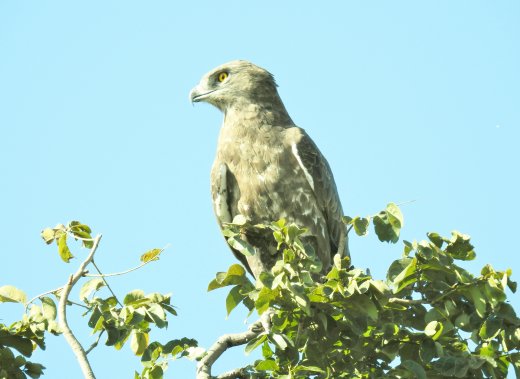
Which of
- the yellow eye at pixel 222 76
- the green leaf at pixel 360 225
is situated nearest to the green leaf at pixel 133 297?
the green leaf at pixel 360 225

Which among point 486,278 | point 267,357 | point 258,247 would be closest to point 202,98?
point 258,247

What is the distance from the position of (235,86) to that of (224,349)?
4494 millimetres

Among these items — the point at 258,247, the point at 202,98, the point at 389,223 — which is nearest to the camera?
the point at 389,223

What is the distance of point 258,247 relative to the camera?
8781 millimetres

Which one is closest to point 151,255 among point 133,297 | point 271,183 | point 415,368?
point 133,297

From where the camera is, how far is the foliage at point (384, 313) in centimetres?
528

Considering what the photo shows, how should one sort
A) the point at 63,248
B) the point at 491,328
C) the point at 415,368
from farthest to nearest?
the point at 63,248
the point at 491,328
the point at 415,368

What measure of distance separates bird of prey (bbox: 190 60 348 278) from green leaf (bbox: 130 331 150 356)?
10.2 feet

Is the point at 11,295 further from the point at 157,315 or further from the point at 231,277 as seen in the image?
the point at 231,277

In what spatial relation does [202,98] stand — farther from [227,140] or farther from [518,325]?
[518,325]

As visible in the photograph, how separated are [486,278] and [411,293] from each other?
55 centimetres

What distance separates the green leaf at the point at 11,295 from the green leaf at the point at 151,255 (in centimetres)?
76

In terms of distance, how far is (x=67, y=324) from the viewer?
5.21 metres

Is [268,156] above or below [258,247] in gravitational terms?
above
